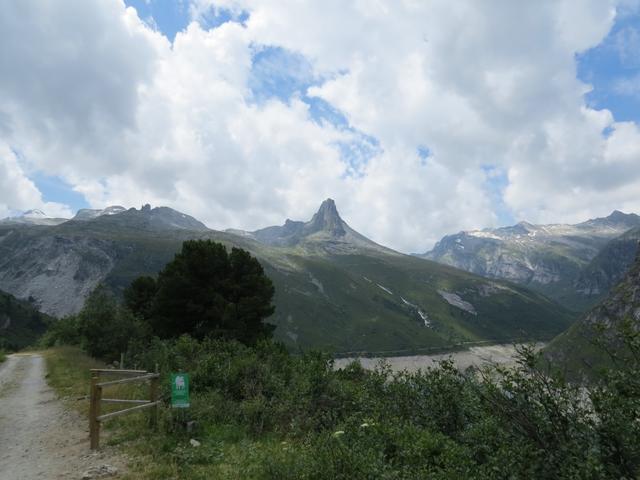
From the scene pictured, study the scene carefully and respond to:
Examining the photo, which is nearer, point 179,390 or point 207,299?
point 179,390

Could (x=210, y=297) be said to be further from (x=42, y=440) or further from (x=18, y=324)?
(x=18, y=324)

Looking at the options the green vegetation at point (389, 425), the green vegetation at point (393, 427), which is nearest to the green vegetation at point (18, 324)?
the green vegetation at point (389, 425)

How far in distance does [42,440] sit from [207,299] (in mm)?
30111

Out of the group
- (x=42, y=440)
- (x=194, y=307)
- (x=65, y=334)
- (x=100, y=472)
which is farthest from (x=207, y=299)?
(x=100, y=472)

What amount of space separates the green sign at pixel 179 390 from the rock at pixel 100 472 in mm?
2932

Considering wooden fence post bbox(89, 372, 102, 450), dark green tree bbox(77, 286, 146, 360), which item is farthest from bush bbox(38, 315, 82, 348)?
wooden fence post bbox(89, 372, 102, 450)

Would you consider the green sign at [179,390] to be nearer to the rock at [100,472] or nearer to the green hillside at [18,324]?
the rock at [100,472]

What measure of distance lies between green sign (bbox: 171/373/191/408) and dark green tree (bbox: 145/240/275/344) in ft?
93.4

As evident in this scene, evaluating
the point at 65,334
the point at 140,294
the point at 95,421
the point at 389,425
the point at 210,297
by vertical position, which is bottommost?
the point at 389,425

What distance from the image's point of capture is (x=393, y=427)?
523 inches

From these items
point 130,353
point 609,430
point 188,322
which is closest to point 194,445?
point 609,430

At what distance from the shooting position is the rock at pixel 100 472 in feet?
39.9

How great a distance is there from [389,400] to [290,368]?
29.0 feet

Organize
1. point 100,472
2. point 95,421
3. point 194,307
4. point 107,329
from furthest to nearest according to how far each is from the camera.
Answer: point 194,307 < point 107,329 < point 95,421 < point 100,472
